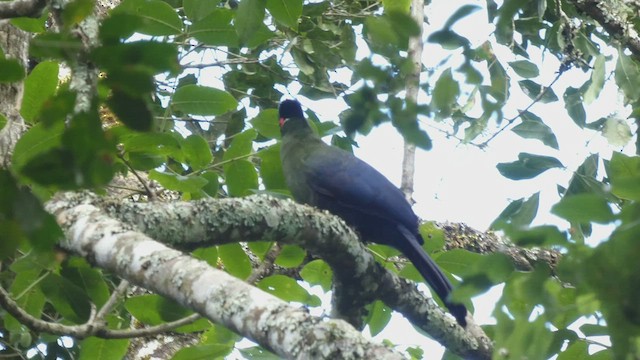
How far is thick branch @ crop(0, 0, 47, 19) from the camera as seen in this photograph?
184 cm

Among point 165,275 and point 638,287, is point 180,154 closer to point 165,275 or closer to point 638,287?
point 165,275

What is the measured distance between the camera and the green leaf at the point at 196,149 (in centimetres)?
287

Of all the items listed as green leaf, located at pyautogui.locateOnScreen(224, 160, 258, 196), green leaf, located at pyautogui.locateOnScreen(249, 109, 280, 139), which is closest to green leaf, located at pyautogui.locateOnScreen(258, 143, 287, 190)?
green leaf, located at pyautogui.locateOnScreen(249, 109, 280, 139)

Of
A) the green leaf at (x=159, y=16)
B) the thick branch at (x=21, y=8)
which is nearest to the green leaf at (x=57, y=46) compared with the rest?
the thick branch at (x=21, y=8)

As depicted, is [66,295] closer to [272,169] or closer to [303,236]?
[303,236]

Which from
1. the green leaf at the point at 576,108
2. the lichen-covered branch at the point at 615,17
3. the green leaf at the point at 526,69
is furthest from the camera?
the green leaf at the point at 526,69

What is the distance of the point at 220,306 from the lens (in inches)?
78.1

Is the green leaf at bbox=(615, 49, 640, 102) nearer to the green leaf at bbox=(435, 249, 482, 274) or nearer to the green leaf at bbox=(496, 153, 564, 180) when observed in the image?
the green leaf at bbox=(496, 153, 564, 180)

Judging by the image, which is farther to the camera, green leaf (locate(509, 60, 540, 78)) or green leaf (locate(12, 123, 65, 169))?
green leaf (locate(509, 60, 540, 78))

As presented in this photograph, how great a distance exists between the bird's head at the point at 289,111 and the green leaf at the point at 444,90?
2929 millimetres

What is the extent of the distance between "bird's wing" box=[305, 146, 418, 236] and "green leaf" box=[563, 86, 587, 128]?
0.74m

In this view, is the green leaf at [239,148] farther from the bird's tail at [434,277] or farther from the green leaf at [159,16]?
the bird's tail at [434,277]

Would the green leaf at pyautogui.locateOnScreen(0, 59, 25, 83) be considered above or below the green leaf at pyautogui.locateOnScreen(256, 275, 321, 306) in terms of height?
below

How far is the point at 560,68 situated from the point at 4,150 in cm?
209
